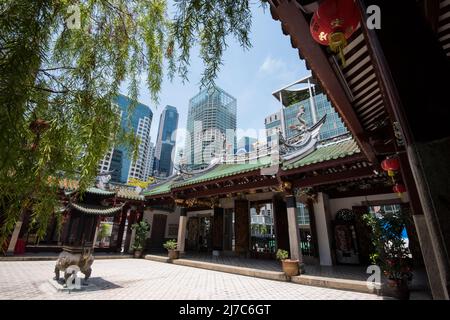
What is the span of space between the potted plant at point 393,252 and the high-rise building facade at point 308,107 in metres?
40.9

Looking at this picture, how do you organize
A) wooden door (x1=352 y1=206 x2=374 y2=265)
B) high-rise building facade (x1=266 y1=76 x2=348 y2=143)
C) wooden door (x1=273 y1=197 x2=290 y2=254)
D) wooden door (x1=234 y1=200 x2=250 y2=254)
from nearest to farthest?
wooden door (x1=352 y1=206 x2=374 y2=265)
wooden door (x1=273 y1=197 x2=290 y2=254)
wooden door (x1=234 y1=200 x2=250 y2=254)
high-rise building facade (x1=266 y1=76 x2=348 y2=143)

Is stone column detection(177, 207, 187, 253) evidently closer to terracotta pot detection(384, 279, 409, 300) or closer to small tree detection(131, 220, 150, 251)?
small tree detection(131, 220, 150, 251)

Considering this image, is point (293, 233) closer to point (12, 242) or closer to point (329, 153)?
point (329, 153)

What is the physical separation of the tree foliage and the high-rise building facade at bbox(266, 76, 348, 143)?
43.3 meters

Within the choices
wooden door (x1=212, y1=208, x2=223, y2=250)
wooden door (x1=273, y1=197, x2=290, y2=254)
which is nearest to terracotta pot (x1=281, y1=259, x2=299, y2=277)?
wooden door (x1=273, y1=197, x2=290, y2=254)

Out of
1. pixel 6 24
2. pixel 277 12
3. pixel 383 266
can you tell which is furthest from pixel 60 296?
pixel 383 266

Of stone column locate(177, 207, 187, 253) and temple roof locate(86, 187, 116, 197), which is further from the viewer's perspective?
temple roof locate(86, 187, 116, 197)

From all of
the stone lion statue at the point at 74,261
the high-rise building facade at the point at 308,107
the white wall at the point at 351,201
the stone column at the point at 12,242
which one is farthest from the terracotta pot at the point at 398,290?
the high-rise building facade at the point at 308,107

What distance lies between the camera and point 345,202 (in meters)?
9.02

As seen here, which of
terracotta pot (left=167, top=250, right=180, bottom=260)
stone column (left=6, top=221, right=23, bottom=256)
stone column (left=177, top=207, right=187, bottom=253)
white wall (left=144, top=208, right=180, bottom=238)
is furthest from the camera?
white wall (left=144, top=208, right=180, bottom=238)

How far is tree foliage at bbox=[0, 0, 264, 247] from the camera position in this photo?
1.67m

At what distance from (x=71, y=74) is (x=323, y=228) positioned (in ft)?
30.4

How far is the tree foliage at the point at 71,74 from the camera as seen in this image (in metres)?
1.67

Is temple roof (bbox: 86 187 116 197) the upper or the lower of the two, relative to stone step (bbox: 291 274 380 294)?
upper
